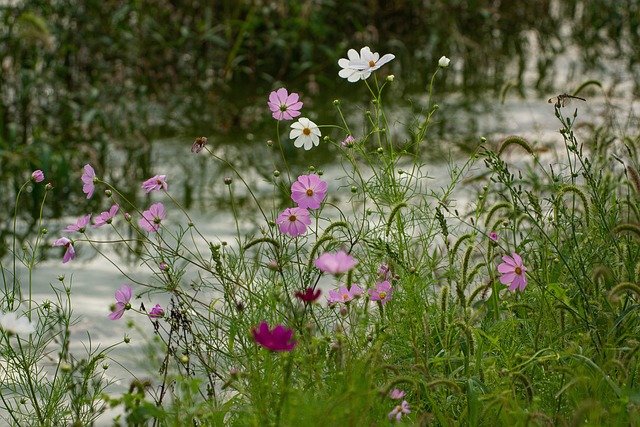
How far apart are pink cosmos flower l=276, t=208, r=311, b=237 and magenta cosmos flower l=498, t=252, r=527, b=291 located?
0.47m

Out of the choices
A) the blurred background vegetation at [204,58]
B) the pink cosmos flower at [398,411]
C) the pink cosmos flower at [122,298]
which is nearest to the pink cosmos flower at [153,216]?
the pink cosmos flower at [122,298]

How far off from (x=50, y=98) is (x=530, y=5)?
11.2ft

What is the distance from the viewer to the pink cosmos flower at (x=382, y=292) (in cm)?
244

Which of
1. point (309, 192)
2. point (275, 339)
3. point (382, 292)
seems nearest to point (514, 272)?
point (382, 292)

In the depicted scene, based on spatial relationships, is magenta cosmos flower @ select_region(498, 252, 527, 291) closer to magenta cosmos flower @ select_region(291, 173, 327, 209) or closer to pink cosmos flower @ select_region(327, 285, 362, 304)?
pink cosmos flower @ select_region(327, 285, 362, 304)

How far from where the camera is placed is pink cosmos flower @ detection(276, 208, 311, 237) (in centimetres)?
236

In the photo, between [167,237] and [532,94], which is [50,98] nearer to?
[167,237]

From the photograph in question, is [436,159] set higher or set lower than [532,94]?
lower

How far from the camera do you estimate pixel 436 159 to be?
5.13 m

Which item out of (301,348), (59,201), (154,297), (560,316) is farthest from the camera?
(59,201)

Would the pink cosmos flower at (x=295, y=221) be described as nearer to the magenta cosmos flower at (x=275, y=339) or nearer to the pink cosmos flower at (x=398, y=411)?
the pink cosmos flower at (x=398, y=411)

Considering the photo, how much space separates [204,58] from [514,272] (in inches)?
160

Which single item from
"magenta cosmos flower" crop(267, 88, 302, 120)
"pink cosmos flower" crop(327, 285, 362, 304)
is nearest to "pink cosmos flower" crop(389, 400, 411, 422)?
"pink cosmos flower" crop(327, 285, 362, 304)

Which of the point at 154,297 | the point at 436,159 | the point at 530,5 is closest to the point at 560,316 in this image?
the point at 154,297
